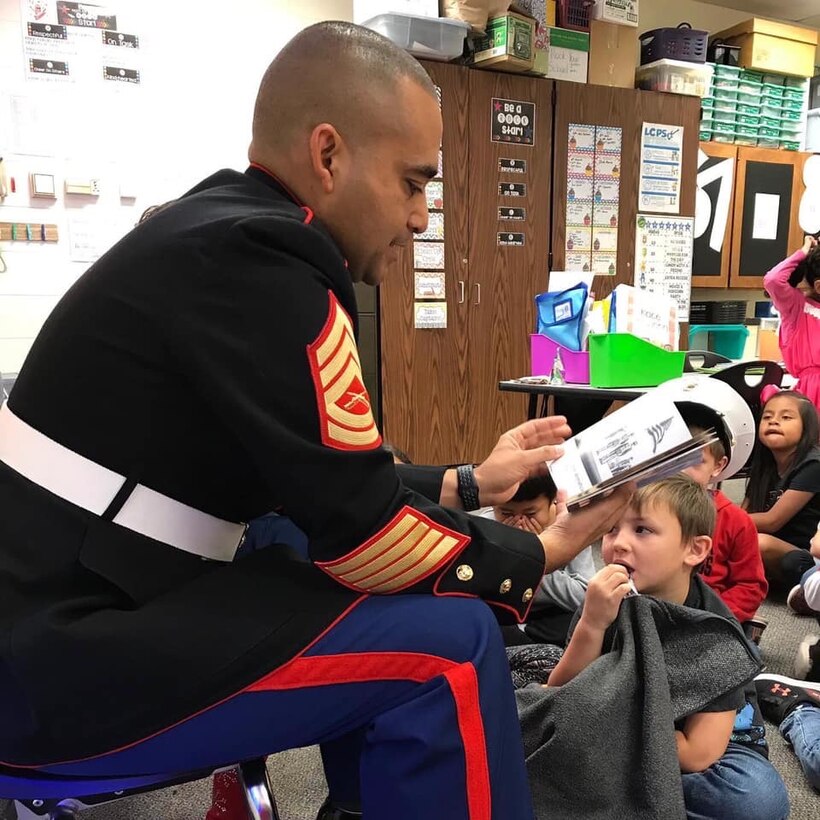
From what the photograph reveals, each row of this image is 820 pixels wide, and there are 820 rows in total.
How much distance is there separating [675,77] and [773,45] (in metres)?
1.07

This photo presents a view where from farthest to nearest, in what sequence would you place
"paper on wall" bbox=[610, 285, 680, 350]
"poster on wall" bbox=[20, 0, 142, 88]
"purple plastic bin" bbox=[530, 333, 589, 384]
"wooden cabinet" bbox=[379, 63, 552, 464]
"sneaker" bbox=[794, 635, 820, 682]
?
"wooden cabinet" bbox=[379, 63, 552, 464]
"poster on wall" bbox=[20, 0, 142, 88]
"purple plastic bin" bbox=[530, 333, 589, 384]
"paper on wall" bbox=[610, 285, 680, 350]
"sneaker" bbox=[794, 635, 820, 682]

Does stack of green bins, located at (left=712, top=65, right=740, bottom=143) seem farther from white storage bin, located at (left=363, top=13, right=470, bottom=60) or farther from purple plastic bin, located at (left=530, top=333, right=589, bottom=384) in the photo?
purple plastic bin, located at (left=530, top=333, right=589, bottom=384)

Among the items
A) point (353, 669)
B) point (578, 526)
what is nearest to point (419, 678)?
point (353, 669)

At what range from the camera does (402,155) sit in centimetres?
92

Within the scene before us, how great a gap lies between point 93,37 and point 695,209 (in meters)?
3.25

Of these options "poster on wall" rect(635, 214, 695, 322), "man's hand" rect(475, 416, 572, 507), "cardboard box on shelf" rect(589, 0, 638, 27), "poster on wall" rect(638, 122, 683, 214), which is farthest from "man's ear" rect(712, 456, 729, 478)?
"cardboard box on shelf" rect(589, 0, 638, 27)

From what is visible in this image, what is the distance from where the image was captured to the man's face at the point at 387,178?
0.91 meters

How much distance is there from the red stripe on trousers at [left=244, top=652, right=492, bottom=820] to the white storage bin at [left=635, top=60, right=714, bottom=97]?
4.14 metres

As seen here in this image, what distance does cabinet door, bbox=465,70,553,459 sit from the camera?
367cm

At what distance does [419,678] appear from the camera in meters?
0.76

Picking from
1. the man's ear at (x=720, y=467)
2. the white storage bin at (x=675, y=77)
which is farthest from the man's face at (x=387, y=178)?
the white storage bin at (x=675, y=77)

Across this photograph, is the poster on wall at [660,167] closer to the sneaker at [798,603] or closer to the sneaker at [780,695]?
the sneaker at [798,603]

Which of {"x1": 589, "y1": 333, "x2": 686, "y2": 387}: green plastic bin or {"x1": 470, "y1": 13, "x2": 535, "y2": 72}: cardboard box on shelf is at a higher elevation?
{"x1": 470, "y1": 13, "x2": 535, "y2": 72}: cardboard box on shelf

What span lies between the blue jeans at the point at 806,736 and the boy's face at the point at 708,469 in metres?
0.51
